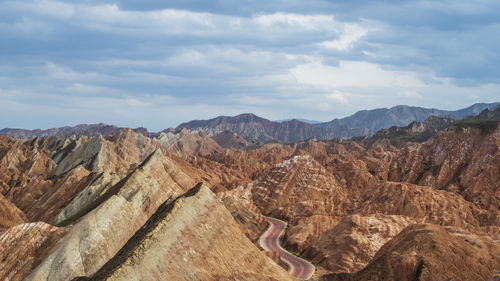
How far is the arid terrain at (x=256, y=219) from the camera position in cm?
3353

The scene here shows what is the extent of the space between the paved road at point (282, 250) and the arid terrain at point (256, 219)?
4.22 feet

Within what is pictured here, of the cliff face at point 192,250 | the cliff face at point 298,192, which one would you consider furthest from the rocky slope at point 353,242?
the cliff face at point 192,250

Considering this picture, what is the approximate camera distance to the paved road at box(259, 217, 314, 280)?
67.6 meters

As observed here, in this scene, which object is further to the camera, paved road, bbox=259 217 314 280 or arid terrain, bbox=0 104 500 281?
paved road, bbox=259 217 314 280

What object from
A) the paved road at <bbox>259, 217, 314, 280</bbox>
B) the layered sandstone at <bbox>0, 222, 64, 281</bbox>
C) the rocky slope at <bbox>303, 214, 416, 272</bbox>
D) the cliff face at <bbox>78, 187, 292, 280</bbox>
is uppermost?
the cliff face at <bbox>78, 187, 292, 280</bbox>

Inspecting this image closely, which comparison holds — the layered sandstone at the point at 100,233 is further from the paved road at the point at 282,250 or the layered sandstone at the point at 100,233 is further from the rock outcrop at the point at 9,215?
the paved road at the point at 282,250

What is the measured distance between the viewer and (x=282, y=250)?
8538 cm

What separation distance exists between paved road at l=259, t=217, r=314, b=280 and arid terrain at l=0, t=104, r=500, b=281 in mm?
1286

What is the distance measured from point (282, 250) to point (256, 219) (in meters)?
23.8

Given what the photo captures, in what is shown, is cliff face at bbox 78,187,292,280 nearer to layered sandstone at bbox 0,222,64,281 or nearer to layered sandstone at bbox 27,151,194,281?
layered sandstone at bbox 27,151,194,281

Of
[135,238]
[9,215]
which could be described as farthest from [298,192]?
[135,238]

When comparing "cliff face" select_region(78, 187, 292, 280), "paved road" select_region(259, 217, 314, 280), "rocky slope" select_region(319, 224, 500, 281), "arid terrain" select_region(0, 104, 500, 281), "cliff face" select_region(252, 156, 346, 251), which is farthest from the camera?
"cliff face" select_region(252, 156, 346, 251)

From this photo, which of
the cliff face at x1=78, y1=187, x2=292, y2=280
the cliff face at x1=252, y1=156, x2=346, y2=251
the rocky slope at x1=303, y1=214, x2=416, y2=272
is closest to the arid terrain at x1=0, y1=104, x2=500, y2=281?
the cliff face at x1=78, y1=187, x2=292, y2=280

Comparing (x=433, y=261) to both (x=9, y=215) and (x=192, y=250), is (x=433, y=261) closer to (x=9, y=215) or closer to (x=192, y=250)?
(x=192, y=250)
